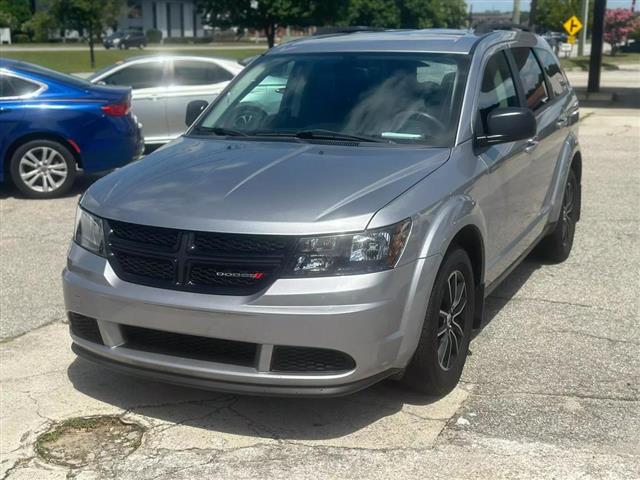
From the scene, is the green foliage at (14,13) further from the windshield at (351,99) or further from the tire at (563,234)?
the windshield at (351,99)

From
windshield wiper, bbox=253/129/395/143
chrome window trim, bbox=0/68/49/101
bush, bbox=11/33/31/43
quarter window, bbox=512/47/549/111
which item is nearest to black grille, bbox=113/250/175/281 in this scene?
windshield wiper, bbox=253/129/395/143

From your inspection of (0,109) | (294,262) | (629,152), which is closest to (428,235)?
(294,262)

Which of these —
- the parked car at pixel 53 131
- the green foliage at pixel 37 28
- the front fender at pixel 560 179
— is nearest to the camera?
the front fender at pixel 560 179

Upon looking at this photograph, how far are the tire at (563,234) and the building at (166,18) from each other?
9185cm

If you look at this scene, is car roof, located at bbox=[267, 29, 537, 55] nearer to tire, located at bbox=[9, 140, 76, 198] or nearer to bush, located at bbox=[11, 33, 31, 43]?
tire, located at bbox=[9, 140, 76, 198]

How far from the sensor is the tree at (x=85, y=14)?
132 feet

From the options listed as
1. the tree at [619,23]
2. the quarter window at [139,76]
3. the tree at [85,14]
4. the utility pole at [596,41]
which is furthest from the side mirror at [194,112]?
the tree at [619,23]

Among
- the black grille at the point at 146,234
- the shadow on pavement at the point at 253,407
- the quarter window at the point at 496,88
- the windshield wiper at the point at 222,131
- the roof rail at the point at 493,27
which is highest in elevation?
the roof rail at the point at 493,27

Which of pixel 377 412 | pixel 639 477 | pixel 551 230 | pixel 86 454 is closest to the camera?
pixel 639 477

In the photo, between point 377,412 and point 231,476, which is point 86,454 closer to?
point 231,476

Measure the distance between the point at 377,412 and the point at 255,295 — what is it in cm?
101

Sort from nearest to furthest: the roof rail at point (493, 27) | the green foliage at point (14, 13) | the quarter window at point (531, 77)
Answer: the roof rail at point (493, 27)
the quarter window at point (531, 77)
the green foliage at point (14, 13)

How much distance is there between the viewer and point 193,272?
4.06 m

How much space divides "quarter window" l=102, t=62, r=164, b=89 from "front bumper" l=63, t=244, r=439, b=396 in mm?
8756
